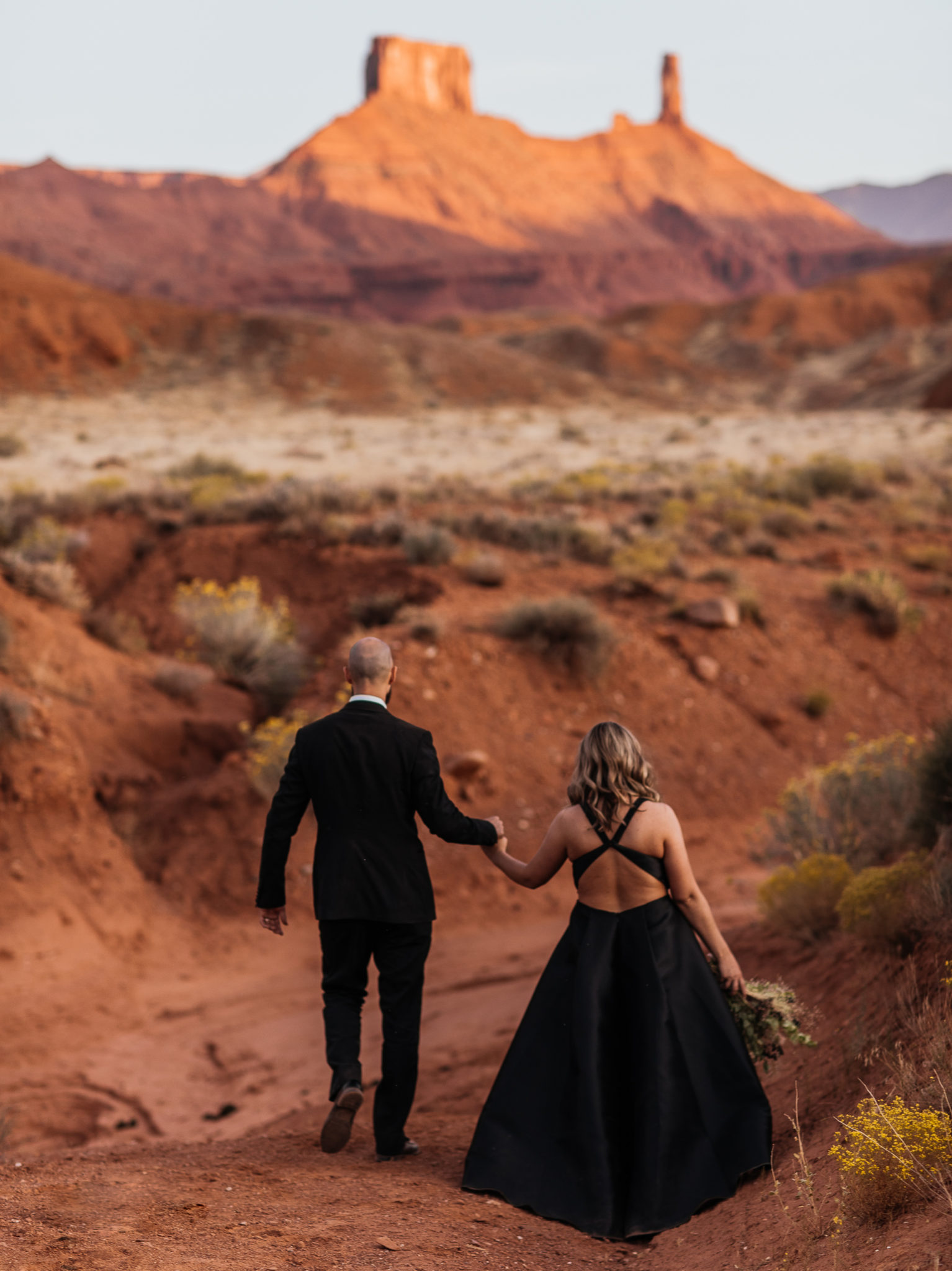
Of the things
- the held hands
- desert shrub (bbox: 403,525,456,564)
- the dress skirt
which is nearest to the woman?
the dress skirt

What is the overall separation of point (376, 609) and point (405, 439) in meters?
24.5

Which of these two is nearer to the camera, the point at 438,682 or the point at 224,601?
the point at 438,682

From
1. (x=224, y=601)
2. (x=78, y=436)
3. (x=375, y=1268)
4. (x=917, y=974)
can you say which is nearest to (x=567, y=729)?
(x=224, y=601)

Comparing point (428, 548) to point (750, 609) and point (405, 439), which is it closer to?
point (750, 609)

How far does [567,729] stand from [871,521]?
8.94 meters

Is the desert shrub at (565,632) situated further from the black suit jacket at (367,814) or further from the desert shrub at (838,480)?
the desert shrub at (838,480)

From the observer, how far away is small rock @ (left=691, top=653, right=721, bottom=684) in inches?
438

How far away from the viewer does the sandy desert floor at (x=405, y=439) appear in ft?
84.7

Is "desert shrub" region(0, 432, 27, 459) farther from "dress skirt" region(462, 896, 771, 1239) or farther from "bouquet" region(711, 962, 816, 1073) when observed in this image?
"bouquet" region(711, 962, 816, 1073)

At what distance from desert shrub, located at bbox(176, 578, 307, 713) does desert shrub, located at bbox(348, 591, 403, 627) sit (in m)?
0.70

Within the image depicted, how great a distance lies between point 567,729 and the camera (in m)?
10.1

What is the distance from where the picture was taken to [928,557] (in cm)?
1441

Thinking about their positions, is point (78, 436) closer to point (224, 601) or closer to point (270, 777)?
point (224, 601)

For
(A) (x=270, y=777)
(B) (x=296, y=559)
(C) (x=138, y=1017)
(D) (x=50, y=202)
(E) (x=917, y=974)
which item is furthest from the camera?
(D) (x=50, y=202)
